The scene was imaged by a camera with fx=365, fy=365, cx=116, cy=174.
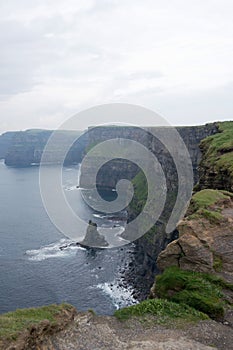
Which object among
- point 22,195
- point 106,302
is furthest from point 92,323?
point 22,195

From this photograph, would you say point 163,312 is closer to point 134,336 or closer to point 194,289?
point 194,289

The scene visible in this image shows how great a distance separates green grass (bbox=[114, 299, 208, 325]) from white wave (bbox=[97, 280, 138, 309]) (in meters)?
42.7

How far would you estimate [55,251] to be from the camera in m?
90.4

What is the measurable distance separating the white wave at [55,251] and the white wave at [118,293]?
18.9 m

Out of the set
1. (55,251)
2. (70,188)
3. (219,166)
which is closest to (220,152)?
(219,166)

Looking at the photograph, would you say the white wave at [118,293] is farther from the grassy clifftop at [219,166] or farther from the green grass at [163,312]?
the green grass at [163,312]

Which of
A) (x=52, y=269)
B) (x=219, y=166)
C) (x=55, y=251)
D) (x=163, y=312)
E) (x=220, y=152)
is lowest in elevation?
(x=52, y=269)

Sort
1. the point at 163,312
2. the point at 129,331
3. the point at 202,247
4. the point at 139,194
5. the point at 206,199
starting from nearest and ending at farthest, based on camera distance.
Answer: the point at 129,331 → the point at 163,312 → the point at 202,247 → the point at 206,199 → the point at 139,194

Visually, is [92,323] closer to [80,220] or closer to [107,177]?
[80,220]

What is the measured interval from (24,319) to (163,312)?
Result: 26.9 feet

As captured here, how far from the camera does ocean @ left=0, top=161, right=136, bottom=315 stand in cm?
6438

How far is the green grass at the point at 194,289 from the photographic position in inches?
878

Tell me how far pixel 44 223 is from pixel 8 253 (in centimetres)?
2866

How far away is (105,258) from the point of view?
8750 centimetres
